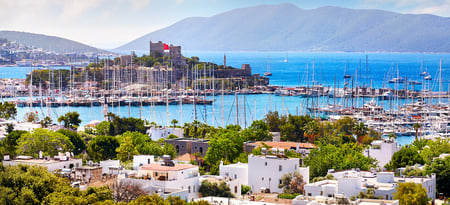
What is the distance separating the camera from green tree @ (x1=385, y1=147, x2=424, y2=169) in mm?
38000

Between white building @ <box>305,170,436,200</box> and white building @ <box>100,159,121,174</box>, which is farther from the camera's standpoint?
white building @ <box>100,159,121,174</box>

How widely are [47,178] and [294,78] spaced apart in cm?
16480

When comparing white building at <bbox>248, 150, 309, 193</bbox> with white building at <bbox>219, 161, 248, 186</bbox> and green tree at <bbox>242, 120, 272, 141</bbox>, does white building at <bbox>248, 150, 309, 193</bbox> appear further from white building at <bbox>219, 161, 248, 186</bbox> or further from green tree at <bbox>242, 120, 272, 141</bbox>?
green tree at <bbox>242, 120, 272, 141</bbox>

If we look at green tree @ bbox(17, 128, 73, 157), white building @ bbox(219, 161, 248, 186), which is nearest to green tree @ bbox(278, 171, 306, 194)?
white building @ bbox(219, 161, 248, 186)

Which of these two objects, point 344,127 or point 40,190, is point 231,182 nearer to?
point 40,190

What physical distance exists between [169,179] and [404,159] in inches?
543

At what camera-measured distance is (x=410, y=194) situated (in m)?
27.4

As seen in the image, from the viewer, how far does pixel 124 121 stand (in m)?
65.2

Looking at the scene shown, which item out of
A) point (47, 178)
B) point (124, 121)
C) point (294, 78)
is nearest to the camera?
point (47, 178)

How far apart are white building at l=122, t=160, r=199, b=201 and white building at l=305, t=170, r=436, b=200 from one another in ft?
16.1

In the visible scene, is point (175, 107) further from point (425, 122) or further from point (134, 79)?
point (425, 122)

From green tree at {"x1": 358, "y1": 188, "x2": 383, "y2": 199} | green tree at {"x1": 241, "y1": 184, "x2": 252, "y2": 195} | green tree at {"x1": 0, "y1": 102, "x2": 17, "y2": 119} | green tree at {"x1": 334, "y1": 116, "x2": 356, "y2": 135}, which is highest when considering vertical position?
green tree at {"x1": 0, "y1": 102, "x2": 17, "y2": 119}

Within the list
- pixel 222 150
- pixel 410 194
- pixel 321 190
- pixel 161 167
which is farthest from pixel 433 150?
pixel 161 167

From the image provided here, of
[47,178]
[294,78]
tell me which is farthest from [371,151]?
[294,78]
